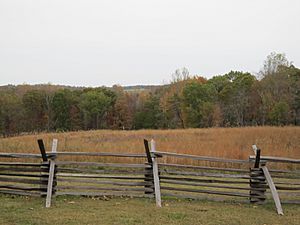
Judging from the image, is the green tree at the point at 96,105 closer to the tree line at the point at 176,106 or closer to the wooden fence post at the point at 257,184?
the tree line at the point at 176,106

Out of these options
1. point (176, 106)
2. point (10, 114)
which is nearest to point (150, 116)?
point (176, 106)

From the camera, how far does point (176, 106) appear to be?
51094 mm

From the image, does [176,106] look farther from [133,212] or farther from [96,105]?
[133,212]

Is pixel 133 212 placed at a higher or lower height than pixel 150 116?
lower

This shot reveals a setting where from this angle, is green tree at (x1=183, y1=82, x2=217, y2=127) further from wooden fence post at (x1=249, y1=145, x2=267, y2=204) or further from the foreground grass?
the foreground grass

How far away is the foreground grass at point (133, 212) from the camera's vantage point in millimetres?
6645

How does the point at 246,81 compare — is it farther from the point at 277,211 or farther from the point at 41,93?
the point at 277,211

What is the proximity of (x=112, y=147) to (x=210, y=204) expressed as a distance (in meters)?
8.58

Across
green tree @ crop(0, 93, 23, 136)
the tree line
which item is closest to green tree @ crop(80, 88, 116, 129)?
the tree line

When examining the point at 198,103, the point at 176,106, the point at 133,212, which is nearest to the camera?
the point at 133,212

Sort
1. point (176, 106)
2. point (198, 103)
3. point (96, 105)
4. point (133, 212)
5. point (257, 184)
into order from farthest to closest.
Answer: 1. point (96, 105)
2. point (176, 106)
3. point (198, 103)
4. point (257, 184)
5. point (133, 212)

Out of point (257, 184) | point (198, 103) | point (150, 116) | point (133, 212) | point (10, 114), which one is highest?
point (198, 103)

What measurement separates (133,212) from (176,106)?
145 ft

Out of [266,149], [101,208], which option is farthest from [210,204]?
[266,149]
